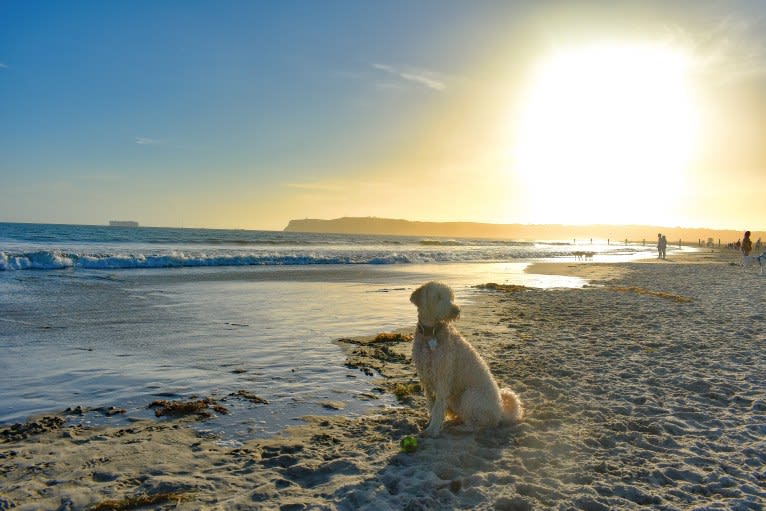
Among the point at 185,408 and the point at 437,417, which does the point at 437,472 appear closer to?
the point at 437,417

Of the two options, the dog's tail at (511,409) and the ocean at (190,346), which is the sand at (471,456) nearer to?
the dog's tail at (511,409)

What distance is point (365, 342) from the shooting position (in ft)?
26.0

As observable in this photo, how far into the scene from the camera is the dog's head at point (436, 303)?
13.5 feet

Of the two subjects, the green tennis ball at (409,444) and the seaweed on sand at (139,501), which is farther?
the green tennis ball at (409,444)

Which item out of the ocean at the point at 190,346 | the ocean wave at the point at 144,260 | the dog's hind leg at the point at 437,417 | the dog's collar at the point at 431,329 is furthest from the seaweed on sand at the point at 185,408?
the ocean wave at the point at 144,260

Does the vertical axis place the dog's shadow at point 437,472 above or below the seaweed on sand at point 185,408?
below

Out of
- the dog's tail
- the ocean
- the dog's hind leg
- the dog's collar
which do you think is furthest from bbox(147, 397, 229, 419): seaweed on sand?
the dog's tail

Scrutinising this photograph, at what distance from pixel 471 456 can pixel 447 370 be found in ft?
2.46

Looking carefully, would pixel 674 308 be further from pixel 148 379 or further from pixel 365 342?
pixel 148 379

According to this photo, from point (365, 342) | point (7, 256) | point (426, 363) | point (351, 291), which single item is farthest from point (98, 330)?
point (7, 256)

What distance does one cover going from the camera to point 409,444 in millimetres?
3910

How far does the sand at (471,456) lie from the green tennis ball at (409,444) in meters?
0.06

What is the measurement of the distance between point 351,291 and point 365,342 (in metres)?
7.06

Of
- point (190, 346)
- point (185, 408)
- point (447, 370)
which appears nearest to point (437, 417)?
point (447, 370)
